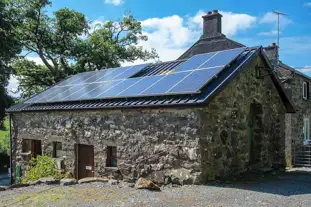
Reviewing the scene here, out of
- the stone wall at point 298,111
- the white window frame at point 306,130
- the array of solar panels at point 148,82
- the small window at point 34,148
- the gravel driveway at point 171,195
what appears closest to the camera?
the gravel driveway at point 171,195

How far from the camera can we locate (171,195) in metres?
7.00

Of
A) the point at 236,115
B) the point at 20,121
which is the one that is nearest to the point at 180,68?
the point at 236,115

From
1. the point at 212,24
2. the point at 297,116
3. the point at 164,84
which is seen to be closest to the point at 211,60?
the point at 164,84

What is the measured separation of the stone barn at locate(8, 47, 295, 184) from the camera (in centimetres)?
813

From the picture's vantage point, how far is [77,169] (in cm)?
1105

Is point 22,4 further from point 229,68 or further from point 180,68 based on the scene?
point 229,68

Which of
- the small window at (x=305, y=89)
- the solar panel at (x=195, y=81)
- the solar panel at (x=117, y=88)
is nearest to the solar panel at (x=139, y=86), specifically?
the solar panel at (x=117, y=88)

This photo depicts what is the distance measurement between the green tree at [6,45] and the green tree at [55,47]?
3.38 feet

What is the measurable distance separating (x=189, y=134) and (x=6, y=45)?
17.0 metres

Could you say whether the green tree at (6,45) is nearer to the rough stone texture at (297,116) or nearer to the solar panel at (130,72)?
the solar panel at (130,72)

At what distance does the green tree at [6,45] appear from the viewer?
68.3 feet

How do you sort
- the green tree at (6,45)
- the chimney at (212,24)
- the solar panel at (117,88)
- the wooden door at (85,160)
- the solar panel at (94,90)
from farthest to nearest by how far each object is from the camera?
1. the green tree at (6,45)
2. the chimney at (212,24)
3. the solar panel at (94,90)
4. the wooden door at (85,160)
5. the solar panel at (117,88)

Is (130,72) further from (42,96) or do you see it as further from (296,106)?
(296,106)

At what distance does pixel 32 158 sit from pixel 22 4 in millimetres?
16298
